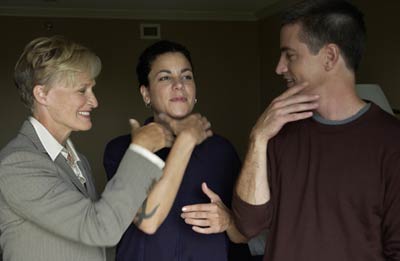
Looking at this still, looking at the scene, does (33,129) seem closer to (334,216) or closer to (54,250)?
(54,250)

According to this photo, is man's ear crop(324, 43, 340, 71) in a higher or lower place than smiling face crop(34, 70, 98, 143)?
higher

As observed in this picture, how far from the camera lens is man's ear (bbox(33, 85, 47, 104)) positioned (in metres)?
1.24

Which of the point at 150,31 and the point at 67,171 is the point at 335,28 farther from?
the point at 150,31

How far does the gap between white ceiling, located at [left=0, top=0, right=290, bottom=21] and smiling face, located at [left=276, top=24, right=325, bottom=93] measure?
404cm

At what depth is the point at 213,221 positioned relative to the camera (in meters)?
1.45

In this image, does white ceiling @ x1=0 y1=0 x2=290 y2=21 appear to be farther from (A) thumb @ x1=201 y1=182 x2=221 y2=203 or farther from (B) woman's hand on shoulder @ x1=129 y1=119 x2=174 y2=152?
(B) woman's hand on shoulder @ x1=129 y1=119 x2=174 y2=152

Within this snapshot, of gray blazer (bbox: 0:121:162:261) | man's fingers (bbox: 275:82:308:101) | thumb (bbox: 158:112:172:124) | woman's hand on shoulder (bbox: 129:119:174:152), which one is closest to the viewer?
gray blazer (bbox: 0:121:162:261)

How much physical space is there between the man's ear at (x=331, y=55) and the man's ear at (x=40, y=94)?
2.74 feet

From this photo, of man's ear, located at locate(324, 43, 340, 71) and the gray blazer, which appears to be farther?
man's ear, located at locate(324, 43, 340, 71)

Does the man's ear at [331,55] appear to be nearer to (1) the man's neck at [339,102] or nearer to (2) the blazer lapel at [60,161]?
(1) the man's neck at [339,102]

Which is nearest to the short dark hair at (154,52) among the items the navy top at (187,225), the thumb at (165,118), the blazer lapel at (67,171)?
the thumb at (165,118)

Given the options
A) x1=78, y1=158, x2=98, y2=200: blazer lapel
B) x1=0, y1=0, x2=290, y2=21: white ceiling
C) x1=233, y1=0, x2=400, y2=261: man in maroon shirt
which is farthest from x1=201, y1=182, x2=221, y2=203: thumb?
x1=0, y1=0, x2=290, y2=21: white ceiling

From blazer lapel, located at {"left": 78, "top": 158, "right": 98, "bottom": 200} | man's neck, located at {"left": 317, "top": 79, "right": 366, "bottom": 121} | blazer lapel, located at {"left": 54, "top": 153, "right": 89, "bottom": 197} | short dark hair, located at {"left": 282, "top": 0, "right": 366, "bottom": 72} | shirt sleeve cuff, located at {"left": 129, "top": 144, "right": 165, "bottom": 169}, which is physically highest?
short dark hair, located at {"left": 282, "top": 0, "right": 366, "bottom": 72}

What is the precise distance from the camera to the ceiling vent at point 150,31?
19.5 ft
